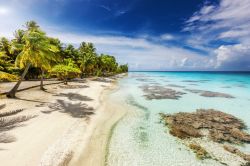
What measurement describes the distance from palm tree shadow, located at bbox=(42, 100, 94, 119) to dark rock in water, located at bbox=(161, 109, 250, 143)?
739cm

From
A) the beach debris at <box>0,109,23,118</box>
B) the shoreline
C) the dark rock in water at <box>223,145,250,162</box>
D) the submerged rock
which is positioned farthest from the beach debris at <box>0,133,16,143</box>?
the dark rock in water at <box>223,145,250,162</box>

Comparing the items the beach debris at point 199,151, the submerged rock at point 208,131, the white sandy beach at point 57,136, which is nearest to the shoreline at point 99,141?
the white sandy beach at point 57,136

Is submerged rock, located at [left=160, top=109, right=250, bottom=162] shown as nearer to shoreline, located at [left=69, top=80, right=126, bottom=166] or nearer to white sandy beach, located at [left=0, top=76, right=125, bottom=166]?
shoreline, located at [left=69, top=80, right=126, bottom=166]

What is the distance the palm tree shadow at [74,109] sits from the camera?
14.8 m

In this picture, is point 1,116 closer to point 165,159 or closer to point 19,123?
point 19,123

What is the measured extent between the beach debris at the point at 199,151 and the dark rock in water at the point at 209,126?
1.36 metres

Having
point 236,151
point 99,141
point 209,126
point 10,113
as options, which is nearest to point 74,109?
point 10,113

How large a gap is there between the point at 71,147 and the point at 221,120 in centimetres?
1388

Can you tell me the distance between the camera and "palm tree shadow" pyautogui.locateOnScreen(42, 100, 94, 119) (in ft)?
48.4

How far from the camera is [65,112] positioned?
590 inches

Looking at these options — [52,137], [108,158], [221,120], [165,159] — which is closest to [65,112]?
[52,137]

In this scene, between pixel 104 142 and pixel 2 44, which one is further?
pixel 2 44

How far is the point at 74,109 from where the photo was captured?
53.2 feet

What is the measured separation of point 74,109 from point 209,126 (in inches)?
493
